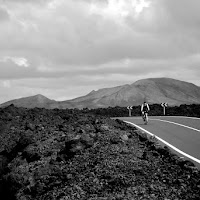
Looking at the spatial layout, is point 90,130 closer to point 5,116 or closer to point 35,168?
point 35,168

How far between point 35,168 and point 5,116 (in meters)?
11.0

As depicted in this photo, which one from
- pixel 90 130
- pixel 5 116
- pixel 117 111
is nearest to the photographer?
pixel 90 130

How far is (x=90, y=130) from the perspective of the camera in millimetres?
16156

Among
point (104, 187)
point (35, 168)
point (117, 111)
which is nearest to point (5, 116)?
point (35, 168)

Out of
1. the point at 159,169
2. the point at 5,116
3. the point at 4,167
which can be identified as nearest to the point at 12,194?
the point at 4,167

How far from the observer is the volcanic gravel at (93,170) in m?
8.84

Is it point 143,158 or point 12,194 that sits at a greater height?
point 143,158

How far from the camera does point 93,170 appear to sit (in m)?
10.4

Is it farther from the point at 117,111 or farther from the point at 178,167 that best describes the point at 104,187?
the point at 117,111

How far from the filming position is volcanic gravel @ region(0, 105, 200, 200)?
884 cm

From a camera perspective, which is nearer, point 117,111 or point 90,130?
point 90,130

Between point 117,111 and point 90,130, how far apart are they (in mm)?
33212

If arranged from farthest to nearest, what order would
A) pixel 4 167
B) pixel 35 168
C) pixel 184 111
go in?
1. pixel 184 111
2. pixel 4 167
3. pixel 35 168

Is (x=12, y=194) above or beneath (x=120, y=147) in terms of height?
beneath
